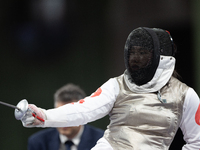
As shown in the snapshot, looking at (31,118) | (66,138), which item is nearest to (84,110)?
(31,118)

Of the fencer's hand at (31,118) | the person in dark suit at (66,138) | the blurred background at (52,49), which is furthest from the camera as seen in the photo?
the blurred background at (52,49)

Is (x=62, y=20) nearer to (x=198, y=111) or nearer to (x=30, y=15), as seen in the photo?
(x=30, y=15)

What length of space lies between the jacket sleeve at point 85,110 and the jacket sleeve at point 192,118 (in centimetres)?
32

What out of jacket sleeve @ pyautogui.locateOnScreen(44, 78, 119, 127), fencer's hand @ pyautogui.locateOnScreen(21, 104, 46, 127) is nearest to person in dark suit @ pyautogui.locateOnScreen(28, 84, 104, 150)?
jacket sleeve @ pyautogui.locateOnScreen(44, 78, 119, 127)

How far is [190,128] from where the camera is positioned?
1409mm

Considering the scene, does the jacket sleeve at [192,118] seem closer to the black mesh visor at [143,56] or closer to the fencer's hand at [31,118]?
the black mesh visor at [143,56]

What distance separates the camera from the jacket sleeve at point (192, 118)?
139 centimetres

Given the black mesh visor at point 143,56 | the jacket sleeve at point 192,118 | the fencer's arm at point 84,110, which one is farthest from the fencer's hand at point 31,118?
the jacket sleeve at point 192,118

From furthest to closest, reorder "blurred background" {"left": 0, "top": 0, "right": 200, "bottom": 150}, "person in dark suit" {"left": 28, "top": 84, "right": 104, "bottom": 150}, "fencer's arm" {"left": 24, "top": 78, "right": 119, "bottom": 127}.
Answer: "blurred background" {"left": 0, "top": 0, "right": 200, "bottom": 150}
"person in dark suit" {"left": 28, "top": 84, "right": 104, "bottom": 150}
"fencer's arm" {"left": 24, "top": 78, "right": 119, "bottom": 127}

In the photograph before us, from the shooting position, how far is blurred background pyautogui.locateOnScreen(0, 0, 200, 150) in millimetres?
3154

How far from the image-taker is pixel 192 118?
4.57ft

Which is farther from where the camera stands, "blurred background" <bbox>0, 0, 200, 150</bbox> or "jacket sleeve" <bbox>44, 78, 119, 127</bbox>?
"blurred background" <bbox>0, 0, 200, 150</bbox>

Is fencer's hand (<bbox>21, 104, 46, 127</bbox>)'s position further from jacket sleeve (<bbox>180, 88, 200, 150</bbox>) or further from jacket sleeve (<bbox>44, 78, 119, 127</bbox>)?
jacket sleeve (<bbox>180, 88, 200, 150</bbox>)

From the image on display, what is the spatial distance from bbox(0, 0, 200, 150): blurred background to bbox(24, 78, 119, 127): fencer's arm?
1712 mm
